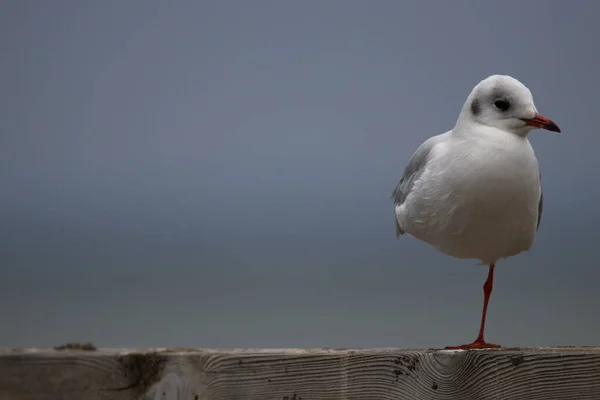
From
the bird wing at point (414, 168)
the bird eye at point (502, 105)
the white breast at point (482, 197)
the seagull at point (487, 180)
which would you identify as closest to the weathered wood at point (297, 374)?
the seagull at point (487, 180)

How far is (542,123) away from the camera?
2502 mm

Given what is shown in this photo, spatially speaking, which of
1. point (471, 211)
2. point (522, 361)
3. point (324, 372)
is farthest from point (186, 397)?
point (471, 211)

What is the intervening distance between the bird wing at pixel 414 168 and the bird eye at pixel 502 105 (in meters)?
0.28

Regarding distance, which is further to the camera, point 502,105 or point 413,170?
point 413,170

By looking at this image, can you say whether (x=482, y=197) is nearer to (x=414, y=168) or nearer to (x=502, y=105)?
(x=502, y=105)

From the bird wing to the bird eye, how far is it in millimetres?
282

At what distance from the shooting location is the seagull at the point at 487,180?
2.48 m

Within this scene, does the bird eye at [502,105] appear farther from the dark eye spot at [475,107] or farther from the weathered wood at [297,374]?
the weathered wood at [297,374]

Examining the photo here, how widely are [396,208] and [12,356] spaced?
1971mm

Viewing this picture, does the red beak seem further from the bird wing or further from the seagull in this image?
the bird wing

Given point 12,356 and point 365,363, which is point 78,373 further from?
point 365,363

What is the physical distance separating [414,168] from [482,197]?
0.55 meters

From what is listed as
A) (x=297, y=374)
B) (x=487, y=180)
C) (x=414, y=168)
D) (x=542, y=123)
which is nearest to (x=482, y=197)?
(x=487, y=180)

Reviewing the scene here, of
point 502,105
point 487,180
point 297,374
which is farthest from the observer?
point 502,105
